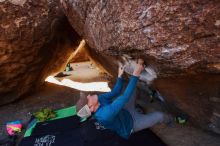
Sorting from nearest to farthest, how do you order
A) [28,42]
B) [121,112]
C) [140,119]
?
[121,112], [140,119], [28,42]

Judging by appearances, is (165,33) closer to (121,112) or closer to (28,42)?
(121,112)

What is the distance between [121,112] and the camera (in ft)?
13.8

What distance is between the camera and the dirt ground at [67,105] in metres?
4.73

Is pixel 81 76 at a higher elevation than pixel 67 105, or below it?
higher

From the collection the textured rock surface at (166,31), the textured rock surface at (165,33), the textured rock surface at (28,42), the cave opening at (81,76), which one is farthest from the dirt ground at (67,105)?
the textured rock surface at (166,31)

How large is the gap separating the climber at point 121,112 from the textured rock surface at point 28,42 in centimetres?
229

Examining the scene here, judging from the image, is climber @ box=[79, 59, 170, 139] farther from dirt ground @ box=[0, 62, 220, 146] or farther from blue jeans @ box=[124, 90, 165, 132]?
dirt ground @ box=[0, 62, 220, 146]

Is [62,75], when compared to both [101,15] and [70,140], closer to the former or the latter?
[70,140]

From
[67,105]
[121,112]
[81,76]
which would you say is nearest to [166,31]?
[121,112]

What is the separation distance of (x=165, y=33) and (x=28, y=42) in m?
3.90

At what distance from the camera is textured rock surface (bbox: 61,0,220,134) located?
274 cm

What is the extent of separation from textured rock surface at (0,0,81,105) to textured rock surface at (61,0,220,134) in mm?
1674

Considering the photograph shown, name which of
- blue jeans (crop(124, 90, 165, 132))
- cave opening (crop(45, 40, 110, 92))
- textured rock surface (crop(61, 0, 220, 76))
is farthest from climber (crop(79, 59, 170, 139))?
cave opening (crop(45, 40, 110, 92))

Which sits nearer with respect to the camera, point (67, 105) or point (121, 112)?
point (121, 112)
